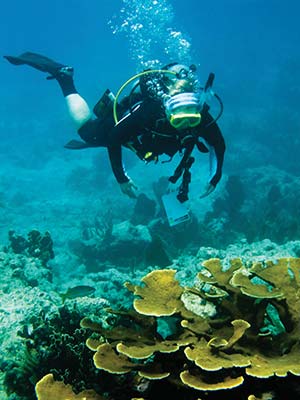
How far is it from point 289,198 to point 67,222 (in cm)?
841

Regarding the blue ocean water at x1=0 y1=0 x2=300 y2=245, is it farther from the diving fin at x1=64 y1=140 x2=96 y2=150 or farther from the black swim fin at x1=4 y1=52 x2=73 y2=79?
the diving fin at x1=64 y1=140 x2=96 y2=150

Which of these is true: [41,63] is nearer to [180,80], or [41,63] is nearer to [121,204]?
[180,80]

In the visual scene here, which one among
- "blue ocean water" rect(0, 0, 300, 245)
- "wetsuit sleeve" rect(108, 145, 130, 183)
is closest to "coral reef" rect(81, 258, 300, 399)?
"wetsuit sleeve" rect(108, 145, 130, 183)

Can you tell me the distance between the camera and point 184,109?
421 centimetres

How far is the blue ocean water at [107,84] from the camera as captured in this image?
59.9 feet

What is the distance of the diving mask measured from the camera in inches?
165

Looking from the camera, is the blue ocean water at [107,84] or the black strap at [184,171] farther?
the blue ocean water at [107,84]

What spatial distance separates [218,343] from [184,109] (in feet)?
9.34

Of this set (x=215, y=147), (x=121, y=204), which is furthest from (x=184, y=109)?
(x=121, y=204)

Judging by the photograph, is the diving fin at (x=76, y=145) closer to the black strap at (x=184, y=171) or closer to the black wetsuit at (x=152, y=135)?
the black wetsuit at (x=152, y=135)

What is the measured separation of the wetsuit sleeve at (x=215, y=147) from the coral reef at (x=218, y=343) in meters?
3.26

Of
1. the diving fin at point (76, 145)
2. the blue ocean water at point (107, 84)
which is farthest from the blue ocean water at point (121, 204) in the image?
the diving fin at point (76, 145)

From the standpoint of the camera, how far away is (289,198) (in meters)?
12.8

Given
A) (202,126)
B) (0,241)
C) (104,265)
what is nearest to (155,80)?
(202,126)
